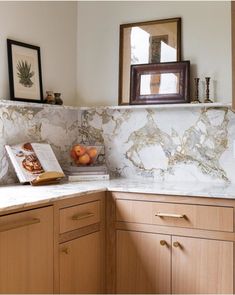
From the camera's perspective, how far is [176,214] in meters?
2.46

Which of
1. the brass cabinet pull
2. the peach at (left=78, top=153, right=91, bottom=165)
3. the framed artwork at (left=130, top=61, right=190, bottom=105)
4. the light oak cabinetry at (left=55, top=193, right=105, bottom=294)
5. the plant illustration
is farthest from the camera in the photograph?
the peach at (left=78, top=153, right=91, bottom=165)

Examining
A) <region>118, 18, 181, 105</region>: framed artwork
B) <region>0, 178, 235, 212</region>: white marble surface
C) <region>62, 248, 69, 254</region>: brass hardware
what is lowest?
<region>62, 248, 69, 254</region>: brass hardware

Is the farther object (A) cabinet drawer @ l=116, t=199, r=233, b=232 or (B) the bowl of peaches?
(B) the bowl of peaches

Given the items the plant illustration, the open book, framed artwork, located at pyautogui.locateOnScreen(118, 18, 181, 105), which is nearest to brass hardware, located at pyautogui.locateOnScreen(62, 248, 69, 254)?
the open book

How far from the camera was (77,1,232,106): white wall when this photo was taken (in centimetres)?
288

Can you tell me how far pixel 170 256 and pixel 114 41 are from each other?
165 cm

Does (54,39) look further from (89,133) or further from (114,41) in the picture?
(89,133)

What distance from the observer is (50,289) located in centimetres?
220

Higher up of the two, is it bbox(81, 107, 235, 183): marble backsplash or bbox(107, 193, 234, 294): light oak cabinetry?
bbox(81, 107, 235, 183): marble backsplash

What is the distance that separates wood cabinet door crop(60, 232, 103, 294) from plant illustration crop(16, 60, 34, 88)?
109cm

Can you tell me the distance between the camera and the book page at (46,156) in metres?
2.82

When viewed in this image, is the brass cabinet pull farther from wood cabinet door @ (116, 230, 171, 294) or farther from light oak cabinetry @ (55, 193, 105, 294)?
wood cabinet door @ (116, 230, 171, 294)

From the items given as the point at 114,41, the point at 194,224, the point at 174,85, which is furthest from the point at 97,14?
the point at 194,224

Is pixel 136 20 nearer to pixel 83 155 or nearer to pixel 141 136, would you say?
pixel 141 136
